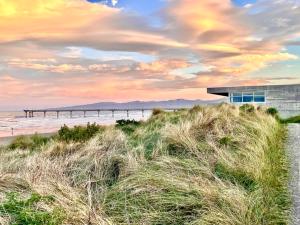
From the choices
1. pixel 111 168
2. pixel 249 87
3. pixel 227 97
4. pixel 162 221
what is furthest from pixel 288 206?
pixel 227 97

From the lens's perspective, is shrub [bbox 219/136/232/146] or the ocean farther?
the ocean

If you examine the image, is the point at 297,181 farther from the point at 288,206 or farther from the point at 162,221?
the point at 162,221

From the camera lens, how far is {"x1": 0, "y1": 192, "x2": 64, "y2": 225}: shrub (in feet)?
10.8

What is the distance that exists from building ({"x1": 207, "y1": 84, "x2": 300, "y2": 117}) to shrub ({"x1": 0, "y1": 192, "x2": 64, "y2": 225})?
28.3m

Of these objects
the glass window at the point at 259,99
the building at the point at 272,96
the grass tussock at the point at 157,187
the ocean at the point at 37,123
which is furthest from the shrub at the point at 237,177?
the glass window at the point at 259,99

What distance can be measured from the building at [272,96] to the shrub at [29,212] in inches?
1113

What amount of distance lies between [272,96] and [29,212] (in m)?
31.2

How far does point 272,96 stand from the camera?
32781mm

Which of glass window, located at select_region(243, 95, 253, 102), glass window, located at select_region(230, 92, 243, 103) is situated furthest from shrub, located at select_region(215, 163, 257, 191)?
glass window, located at select_region(230, 92, 243, 103)

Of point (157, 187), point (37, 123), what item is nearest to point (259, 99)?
point (37, 123)

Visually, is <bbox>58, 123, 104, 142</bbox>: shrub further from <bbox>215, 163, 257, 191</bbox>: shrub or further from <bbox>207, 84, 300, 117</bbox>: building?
<bbox>207, 84, 300, 117</bbox>: building

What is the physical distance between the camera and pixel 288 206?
14.3ft

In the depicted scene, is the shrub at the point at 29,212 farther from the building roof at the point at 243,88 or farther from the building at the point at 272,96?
the building roof at the point at 243,88

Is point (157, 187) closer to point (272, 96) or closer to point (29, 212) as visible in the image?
point (29, 212)
